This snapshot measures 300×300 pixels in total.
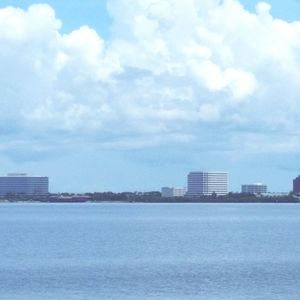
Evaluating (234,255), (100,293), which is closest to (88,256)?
(234,255)

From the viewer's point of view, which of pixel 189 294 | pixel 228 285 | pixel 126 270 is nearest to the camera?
pixel 189 294

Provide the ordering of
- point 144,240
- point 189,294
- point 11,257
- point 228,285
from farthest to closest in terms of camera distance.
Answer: point 144,240, point 11,257, point 228,285, point 189,294

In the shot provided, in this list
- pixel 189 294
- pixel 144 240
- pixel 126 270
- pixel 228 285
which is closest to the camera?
pixel 189 294

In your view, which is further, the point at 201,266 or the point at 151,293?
the point at 201,266

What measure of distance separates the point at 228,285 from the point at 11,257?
80.8 feet

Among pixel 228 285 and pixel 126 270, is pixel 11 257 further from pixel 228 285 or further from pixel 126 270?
pixel 228 285

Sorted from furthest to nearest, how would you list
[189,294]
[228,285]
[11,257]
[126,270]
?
[11,257] < [126,270] < [228,285] < [189,294]

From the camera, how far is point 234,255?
73625mm

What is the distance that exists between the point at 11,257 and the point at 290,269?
22.7m

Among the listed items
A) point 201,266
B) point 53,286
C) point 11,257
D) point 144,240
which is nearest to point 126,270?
point 201,266

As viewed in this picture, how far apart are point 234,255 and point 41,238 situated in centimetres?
3249

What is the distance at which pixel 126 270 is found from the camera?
61.5m

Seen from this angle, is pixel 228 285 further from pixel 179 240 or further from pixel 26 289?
pixel 179 240

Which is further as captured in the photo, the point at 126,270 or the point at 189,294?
the point at 126,270
